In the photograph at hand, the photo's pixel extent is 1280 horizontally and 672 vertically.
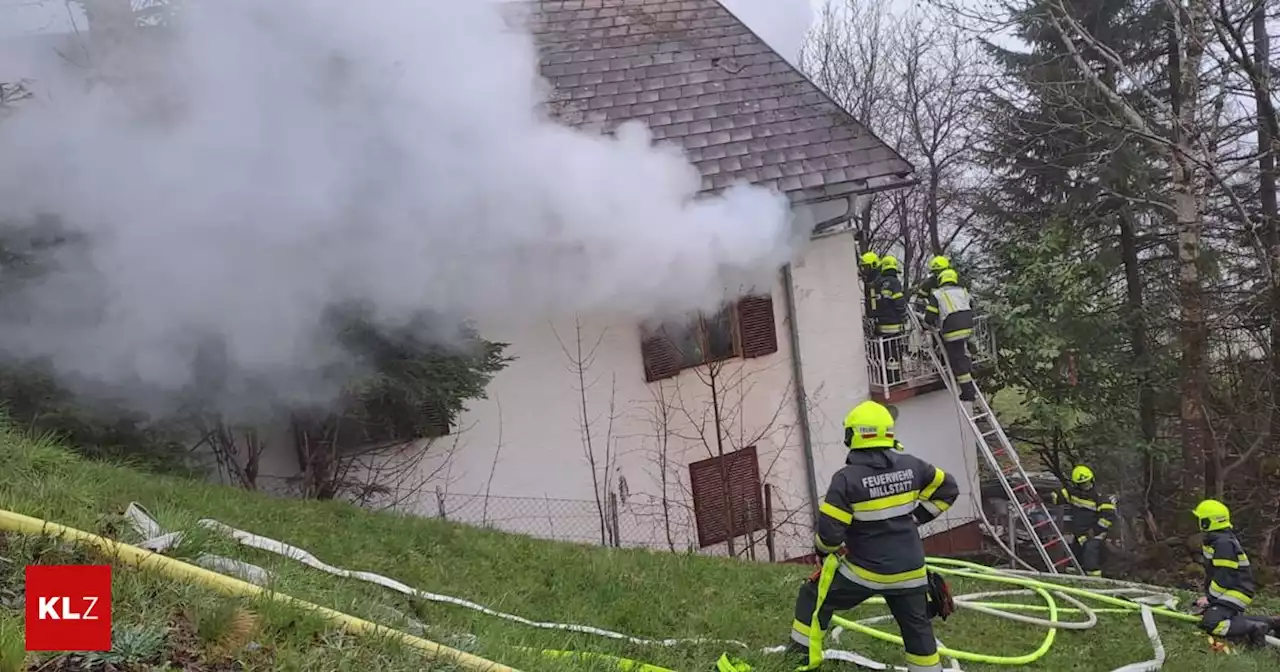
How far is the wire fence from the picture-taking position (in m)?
7.97

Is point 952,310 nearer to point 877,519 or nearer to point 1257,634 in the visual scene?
point 1257,634

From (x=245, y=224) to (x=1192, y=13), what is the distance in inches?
388

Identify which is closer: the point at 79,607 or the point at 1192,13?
the point at 79,607

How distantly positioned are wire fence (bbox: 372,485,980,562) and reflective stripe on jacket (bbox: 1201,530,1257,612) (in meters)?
3.82

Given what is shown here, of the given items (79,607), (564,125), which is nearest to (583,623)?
(79,607)

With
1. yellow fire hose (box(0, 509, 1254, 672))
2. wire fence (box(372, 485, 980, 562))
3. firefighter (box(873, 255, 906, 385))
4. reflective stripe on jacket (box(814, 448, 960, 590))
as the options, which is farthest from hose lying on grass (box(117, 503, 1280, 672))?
firefighter (box(873, 255, 906, 385))

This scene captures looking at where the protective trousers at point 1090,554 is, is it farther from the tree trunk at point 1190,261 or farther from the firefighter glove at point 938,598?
the firefighter glove at point 938,598

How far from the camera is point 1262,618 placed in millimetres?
5816

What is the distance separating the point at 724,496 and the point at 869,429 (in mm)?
5217

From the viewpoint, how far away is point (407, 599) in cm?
430

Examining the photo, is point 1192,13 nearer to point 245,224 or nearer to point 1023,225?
point 1023,225

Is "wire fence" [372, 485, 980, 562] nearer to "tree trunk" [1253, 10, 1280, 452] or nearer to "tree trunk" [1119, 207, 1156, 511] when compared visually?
"tree trunk" [1119, 207, 1156, 511]

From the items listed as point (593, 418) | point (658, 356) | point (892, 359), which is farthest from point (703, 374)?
point (892, 359)

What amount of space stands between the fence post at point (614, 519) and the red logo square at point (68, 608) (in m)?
5.31
